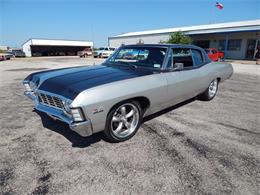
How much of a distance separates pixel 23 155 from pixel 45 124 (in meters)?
1.10

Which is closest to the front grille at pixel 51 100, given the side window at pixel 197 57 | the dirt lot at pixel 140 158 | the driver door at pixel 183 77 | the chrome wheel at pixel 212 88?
the dirt lot at pixel 140 158

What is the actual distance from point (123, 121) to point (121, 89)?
667 mm

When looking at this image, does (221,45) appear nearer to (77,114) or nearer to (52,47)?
(77,114)

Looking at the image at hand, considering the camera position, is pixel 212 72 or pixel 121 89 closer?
pixel 121 89

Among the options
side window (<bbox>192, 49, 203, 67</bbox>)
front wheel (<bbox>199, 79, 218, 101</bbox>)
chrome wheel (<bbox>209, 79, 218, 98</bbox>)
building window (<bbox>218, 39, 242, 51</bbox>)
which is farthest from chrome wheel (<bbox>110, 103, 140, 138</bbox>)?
building window (<bbox>218, 39, 242, 51</bbox>)

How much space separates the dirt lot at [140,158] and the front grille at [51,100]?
2.25ft

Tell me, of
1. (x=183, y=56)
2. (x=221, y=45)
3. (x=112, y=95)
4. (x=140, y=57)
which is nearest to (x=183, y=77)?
(x=183, y=56)

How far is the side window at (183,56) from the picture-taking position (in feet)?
13.3

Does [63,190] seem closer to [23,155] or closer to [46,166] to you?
[46,166]

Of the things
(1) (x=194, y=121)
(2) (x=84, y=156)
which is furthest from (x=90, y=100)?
(1) (x=194, y=121)

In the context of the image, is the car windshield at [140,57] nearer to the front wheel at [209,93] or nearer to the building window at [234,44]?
the front wheel at [209,93]

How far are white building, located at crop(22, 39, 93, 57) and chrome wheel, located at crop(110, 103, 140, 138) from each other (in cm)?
5233

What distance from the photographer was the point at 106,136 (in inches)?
122

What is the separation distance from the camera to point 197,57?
16.0 ft
